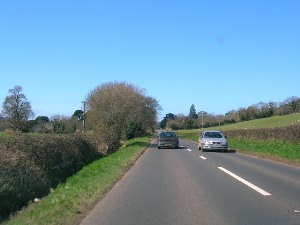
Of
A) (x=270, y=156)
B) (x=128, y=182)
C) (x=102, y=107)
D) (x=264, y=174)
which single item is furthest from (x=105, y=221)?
(x=102, y=107)

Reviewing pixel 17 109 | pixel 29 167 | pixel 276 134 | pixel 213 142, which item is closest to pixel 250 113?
pixel 17 109

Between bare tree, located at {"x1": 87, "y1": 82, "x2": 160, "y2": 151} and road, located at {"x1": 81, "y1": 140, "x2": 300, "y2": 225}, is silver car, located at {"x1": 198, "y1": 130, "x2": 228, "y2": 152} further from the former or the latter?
road, located at {"x1": 81, "y1": 140, "x2": 300, "y2": 225}

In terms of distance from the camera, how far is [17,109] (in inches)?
3290

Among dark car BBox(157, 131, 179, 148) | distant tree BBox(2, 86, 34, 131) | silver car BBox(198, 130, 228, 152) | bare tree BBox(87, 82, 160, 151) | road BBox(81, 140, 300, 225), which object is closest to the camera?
road BBox(81, 140, 300, 225)

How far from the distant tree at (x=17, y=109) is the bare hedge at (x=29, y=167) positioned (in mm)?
55356

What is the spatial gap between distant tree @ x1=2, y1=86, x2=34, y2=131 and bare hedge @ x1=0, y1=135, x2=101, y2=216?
55356 millimetres

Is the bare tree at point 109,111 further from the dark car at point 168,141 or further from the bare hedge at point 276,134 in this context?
the bare hedge at point 276,134

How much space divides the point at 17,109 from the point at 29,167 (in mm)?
69506

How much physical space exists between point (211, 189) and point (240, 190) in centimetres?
82

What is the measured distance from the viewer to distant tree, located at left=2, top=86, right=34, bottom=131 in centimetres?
8150

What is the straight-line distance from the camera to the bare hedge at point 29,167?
537 inches

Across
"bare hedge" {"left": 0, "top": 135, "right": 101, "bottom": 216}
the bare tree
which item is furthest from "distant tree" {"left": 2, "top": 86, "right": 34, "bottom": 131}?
"bare hedge" {"left": 0, "top": 135, "right": 101, "bottom": 216}

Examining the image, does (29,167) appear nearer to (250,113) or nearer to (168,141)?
(168,141)

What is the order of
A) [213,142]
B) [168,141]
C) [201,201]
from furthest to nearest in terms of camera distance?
[168,141]
[213,142]
[201,201]
